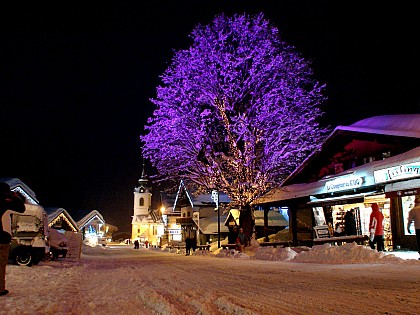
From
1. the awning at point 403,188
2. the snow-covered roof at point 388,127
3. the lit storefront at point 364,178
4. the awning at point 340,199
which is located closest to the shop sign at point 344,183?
the lit storefront at point 364,178

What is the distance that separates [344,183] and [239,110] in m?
7.95

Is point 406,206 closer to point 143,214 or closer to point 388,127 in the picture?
point 388,127

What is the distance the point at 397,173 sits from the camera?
1590 centimetres

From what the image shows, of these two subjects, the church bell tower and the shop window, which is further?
the church bell tower

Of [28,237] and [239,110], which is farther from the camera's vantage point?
[239,110]

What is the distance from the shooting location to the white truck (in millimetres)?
15273

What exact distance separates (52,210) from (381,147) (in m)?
35.1

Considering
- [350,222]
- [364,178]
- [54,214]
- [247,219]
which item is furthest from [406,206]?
[54,214]

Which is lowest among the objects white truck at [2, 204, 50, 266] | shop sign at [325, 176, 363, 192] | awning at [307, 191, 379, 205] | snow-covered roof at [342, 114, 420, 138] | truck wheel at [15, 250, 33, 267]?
→ truck wheel at [15, 250, 33, 267]

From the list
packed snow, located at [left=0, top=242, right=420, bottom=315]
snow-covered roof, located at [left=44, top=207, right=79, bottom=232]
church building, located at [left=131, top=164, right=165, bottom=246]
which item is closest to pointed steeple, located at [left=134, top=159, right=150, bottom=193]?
church building, located at [left=131, top=164, right=165, bottom=246]

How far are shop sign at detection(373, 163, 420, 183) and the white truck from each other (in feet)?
48.1

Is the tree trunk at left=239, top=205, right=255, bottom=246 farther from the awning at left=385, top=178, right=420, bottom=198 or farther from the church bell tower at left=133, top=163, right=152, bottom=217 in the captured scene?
the church bell tower at left=133, top=163, right=152, bottom=217

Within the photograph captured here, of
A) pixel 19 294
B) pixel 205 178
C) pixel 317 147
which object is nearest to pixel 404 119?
pixel 317 147

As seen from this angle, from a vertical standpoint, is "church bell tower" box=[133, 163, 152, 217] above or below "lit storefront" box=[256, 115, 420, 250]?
above
